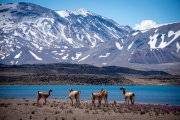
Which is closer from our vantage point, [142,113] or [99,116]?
[99,116]

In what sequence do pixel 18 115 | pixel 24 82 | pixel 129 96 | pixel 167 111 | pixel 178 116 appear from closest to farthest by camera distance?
pixel 18 115 → pixel 178 116 → pixel 167 111 → pixel 129 96 → pixel 24 82

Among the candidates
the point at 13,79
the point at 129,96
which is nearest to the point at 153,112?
the point at 129,96

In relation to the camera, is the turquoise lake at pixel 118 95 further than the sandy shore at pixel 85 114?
Yes

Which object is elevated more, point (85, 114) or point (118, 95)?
point (118, 95)

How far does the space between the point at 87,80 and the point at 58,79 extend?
12.7 m

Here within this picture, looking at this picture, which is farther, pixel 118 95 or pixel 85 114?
pixel 118 95

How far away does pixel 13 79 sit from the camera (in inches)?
5079

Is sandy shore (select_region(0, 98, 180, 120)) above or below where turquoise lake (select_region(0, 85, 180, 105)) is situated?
below

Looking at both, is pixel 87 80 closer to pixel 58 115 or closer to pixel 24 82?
pixel 24 82

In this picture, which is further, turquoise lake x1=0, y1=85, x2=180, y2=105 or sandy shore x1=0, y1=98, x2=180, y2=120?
turquoise lake x1=0, y1=85, x2=180, y2=105

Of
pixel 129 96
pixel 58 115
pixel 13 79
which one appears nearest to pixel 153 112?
pixel 129 96

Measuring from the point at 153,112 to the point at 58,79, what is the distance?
100 m

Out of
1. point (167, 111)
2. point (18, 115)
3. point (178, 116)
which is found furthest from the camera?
point (167, 111)

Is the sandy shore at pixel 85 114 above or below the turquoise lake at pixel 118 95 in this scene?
below
